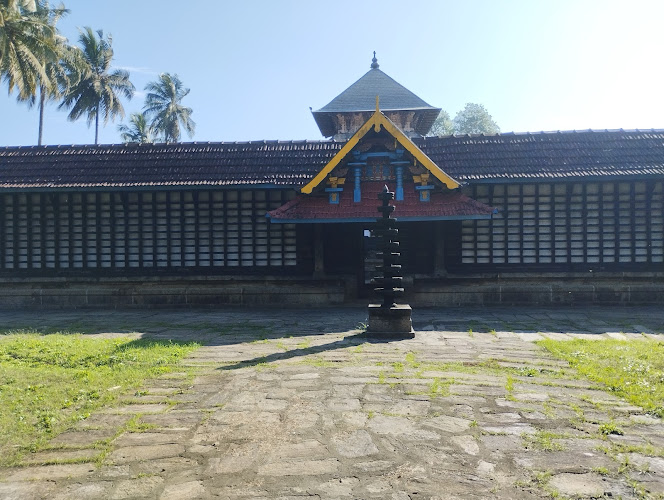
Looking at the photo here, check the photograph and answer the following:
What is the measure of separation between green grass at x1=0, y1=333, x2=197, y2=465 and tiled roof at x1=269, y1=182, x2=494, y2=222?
5.06m

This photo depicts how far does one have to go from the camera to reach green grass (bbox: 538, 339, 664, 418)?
497 centimetres

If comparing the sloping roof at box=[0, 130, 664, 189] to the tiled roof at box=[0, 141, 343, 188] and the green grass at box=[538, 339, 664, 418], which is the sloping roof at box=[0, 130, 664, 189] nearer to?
the tiled roof at box=[0, 141, 343, 188]

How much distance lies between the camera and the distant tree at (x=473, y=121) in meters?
56.3

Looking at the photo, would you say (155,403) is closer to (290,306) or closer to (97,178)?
(290,306)

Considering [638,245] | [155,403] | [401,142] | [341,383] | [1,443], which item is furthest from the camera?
[638,245]

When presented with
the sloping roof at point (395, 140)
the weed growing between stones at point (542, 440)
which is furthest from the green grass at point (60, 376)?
the sloping roof at point (395, 140)

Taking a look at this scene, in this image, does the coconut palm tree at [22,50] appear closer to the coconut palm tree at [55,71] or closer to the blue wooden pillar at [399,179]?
the coconut palm tree at [55,71]

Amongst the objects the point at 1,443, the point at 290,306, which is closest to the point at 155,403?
the point at 1,443

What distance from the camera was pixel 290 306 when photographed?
12852 mm

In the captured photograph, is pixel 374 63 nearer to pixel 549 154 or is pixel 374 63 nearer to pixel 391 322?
pixel 549 154

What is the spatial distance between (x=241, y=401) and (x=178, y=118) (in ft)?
151

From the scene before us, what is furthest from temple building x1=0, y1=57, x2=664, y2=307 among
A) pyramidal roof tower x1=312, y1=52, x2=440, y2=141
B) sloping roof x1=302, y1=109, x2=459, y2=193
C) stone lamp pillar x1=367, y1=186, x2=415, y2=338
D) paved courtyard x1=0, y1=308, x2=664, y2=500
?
pyramidal roof tower x1=312, y1=52, x2=440, y2=141

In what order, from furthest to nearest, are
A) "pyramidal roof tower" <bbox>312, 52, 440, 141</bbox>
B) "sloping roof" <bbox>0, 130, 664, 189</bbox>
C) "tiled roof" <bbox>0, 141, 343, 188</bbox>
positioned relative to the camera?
"pyramidal roof tower" <bbox>312, 52, 440, 141</bbox>, "tiled roof" <bbox>0, 141, 343, 188</bbox>, "sloping roof" <bbox>0, 130, 664, 189</bbox>

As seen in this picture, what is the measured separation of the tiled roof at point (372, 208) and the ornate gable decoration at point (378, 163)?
0.18m
